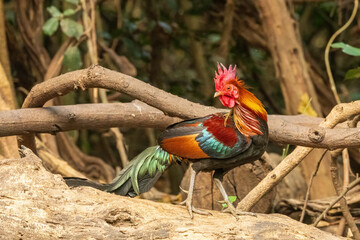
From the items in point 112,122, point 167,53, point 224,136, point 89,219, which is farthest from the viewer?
point 167,53

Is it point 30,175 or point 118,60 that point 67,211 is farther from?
point 118,60

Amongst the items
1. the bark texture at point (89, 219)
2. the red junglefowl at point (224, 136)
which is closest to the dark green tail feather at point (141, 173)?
the red junglefowl at point (224, 136)

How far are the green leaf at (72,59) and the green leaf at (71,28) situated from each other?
0.10 meters

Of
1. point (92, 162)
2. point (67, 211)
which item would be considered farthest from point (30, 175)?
point (92, 162)

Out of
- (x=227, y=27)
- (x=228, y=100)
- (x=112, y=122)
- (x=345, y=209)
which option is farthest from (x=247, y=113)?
(x=227, y=27)

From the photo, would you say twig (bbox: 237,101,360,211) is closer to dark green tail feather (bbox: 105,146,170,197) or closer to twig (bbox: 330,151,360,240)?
twig (bbox: 330,151,360,240)

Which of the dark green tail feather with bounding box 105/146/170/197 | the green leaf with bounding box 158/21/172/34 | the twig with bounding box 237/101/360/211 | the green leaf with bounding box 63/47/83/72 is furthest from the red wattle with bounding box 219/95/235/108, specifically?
the green leaf with bounding box 158/21/172/34

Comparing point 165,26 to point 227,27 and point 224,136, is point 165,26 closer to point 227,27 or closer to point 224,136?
point 227,27

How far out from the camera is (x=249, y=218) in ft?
7.11

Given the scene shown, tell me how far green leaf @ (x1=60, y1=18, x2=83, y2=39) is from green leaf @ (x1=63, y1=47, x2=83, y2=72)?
104 mm

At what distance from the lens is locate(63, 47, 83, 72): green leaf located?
4.03m

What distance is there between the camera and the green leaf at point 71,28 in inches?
162

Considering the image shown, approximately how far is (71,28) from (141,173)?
2004 millimetres

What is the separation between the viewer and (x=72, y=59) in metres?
4.05
